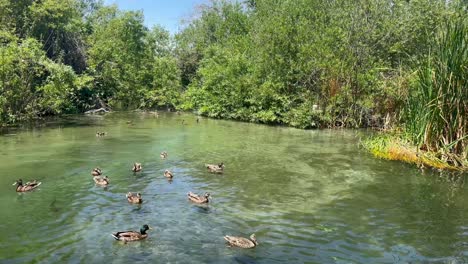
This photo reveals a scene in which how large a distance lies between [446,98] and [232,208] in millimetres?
10753

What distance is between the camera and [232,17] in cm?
6288

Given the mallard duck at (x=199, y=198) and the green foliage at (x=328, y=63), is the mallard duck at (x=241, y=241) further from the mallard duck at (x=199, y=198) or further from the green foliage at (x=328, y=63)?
the green foliage at (x=328, y=63)

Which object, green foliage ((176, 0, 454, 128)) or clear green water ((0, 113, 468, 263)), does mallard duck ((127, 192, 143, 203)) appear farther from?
green foliage ((176, 0, 454, 128))

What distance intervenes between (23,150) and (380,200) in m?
17.7

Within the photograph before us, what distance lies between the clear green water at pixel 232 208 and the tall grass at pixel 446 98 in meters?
1.69

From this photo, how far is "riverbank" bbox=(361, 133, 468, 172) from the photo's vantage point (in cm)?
1848

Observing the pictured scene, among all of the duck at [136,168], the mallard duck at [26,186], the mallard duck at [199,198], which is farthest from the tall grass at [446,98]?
the mallard duck at [26,186]

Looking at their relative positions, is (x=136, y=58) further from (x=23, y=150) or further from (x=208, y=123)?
(x=23, y=150)

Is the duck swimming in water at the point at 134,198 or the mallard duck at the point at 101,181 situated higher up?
the mallard duck at the point at 101,181

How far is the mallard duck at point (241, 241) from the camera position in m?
10.1

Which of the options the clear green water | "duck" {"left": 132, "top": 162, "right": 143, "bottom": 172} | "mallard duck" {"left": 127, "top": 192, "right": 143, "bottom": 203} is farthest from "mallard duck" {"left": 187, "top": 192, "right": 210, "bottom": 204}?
"duck" {"left": 132, "top": 162, "right": 143, "bottom": 172}

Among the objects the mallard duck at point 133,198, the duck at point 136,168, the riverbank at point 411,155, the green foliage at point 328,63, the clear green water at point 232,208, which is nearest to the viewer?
the clear green water at point 232,208

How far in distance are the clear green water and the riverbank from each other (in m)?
0.71

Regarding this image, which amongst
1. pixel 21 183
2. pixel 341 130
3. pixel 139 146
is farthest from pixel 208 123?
pixel 21 183
